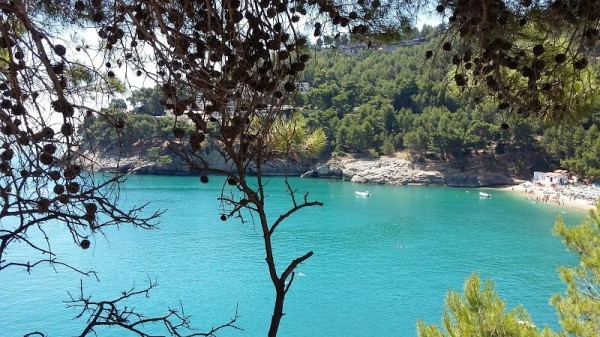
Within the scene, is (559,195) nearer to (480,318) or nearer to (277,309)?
(480,318)

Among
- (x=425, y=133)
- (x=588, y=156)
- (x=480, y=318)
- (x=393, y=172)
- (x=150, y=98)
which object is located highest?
(x=425, y=133)

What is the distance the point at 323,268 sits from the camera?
49.5ft

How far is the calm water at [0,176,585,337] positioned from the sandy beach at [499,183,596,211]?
1.53 meters

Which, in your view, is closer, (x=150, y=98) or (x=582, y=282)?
(x=150, y=98)

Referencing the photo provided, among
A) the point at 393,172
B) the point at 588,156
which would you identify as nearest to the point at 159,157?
the point at 588,156

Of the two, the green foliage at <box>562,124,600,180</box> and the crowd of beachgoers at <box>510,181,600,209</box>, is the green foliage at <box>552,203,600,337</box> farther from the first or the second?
the green foliage at <box>562,124,600,180</box>

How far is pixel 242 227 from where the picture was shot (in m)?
20.0

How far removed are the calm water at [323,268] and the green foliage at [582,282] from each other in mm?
5862

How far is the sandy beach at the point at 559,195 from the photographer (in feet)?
79.9

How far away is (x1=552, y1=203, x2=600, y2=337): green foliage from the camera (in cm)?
340

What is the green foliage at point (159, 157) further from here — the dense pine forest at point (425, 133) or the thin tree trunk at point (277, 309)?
the dense pine forest at point (425, 133)

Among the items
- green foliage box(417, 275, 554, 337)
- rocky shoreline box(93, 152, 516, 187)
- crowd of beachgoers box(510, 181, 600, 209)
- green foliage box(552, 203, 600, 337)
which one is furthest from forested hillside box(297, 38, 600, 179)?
green foliage box(552, 203, 600, 337)

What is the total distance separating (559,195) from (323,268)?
15507mm

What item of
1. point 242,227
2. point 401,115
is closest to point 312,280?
point 242,227
